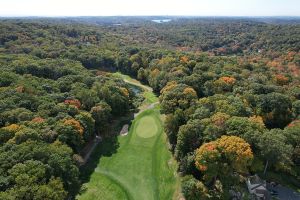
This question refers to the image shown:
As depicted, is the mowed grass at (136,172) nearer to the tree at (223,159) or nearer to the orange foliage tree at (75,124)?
the tree at (223,159)

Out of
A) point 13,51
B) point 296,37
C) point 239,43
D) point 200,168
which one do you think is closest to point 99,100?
point 200,168

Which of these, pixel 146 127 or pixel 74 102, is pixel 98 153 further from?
pixel 146 127

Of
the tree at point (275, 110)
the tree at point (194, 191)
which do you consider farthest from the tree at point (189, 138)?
the tree at point (275, 110)

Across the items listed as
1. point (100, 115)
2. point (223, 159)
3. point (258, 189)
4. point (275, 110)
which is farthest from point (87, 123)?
point (275, 110)

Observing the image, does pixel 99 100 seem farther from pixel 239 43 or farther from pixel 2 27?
pixel 239 43

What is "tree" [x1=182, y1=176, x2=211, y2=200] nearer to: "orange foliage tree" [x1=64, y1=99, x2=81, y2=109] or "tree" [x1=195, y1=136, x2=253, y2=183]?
"tree" [x1=195, y1=136, x2=253, y2=183]

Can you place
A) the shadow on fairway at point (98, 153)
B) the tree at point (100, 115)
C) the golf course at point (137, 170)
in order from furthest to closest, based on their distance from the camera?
the tree at point (100, 115) → the shadow on fairway at point (98, 153) → the golf course at point (137, 170)

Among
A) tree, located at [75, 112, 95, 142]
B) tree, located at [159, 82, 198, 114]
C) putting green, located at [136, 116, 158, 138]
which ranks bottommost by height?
putting green, located at [136, 116, 158, 138]

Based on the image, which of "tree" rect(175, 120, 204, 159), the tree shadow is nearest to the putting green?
the tree shadow
